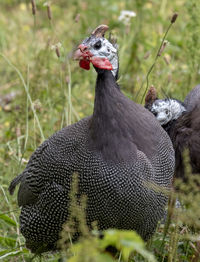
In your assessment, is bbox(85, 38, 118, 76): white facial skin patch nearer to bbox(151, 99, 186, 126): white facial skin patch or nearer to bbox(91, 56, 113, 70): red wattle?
bbox(91, 56, 113, 70): red wattle

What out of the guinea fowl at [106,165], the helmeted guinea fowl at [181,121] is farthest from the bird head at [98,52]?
the helmeted guinea fowl at [181,121]

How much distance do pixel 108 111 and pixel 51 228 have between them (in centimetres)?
70

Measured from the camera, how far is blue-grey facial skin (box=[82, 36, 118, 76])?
286cm

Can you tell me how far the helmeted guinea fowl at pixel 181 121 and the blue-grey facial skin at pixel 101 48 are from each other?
2.63 ft

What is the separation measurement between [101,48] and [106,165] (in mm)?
604

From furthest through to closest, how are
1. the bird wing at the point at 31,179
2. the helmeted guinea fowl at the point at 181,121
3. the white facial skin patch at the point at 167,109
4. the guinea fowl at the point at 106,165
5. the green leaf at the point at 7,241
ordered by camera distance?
the white facial skin patch at the point at 167,109, the helmeted guinea fowl at the point at 181,121, the green leaf at the point at 7,241, the bird wing at the point at 31,179, the guinea fowl at the point at 106,165

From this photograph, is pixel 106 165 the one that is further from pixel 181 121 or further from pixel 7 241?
pixel 181 121

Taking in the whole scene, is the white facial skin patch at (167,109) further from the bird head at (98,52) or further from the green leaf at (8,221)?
the green leaf at (8,221)

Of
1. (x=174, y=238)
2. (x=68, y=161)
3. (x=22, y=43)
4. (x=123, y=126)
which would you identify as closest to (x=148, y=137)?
(x=123, y=126)

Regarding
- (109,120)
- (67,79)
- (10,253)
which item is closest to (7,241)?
(10,253)

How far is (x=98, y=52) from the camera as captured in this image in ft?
9.38

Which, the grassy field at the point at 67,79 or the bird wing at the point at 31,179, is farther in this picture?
the grassy field at the point at 67,79

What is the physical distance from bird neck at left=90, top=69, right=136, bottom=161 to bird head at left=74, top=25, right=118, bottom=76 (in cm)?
5

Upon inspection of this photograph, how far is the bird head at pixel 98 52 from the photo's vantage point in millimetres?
2840
